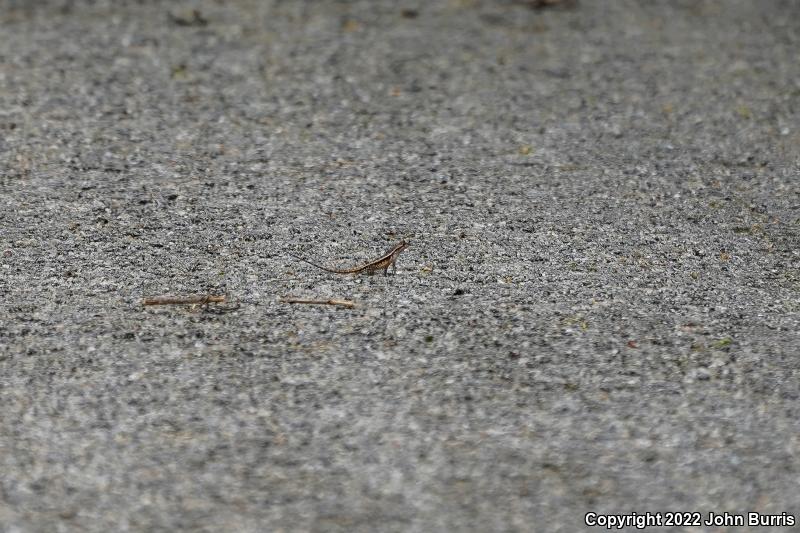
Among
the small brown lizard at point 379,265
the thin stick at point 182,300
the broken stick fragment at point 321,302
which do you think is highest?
the small brown lizard at point 379,265

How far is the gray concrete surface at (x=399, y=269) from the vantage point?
246 centimetres

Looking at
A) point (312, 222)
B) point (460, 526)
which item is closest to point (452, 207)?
point (312, 222)

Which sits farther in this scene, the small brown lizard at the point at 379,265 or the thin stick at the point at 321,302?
the small brown lizard at the point at 379,265

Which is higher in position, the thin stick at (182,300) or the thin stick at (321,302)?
the thin stick at (182,300)

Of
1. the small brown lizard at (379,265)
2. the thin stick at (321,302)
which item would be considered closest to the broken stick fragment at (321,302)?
the thin stick at (321,302)

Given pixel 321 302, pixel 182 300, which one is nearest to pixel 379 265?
pixel 321 302

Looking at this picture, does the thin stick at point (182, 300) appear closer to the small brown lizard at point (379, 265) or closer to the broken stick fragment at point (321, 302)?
the broken stick fragment at point (321, 302)

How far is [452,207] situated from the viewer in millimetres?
3826

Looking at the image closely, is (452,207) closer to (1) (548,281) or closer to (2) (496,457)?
(1) (548,281)

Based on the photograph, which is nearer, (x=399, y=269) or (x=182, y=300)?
(x=182, y=300)

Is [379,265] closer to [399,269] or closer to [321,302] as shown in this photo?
[399,269]

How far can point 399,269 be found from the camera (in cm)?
341

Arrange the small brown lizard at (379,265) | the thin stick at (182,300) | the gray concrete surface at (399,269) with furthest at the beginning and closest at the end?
the small brown lizard at (379,265), the thin stick at (182,300), the gray concrete surface at (399,269)

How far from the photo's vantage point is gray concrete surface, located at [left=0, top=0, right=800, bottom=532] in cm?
246
